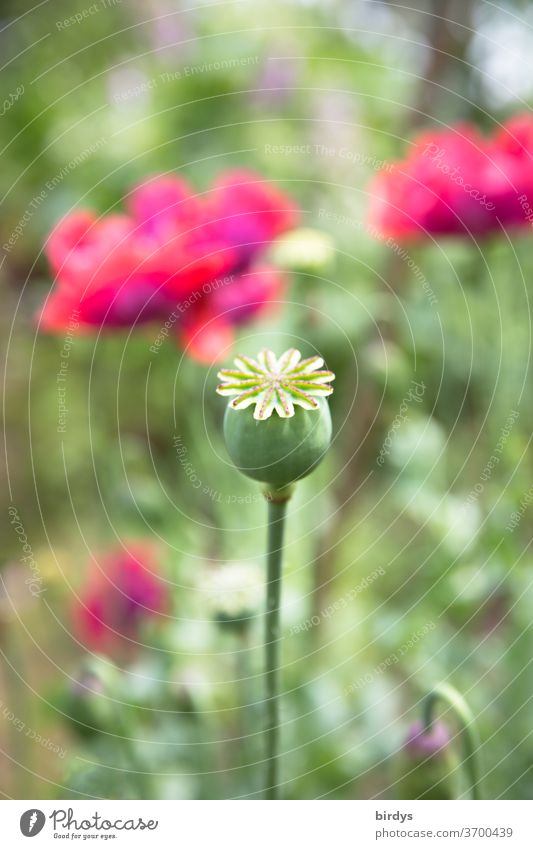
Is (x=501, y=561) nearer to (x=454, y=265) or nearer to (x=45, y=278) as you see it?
(x=454, y=265)

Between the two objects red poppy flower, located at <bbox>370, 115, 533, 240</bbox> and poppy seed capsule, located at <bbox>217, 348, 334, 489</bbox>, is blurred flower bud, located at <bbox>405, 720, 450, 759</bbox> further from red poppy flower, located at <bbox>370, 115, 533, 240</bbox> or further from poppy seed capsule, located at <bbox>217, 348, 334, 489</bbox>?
red poppy flower, located at <bbox>370, 115, 533, 240</bbox>

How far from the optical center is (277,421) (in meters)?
0.23

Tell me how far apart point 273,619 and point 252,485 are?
189 mm

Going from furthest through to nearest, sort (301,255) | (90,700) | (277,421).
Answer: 1. (301,255)
2. (90,700)
3. (277,421)

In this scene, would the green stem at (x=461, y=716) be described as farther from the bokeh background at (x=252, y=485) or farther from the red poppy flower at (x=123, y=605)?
the red poppy flower at (x=123, y=605)

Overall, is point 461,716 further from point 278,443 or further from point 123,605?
point 123,605

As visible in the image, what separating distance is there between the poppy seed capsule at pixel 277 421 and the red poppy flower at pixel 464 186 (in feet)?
0.71

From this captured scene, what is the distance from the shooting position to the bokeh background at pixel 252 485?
406mm

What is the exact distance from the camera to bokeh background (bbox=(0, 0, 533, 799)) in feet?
1.33
